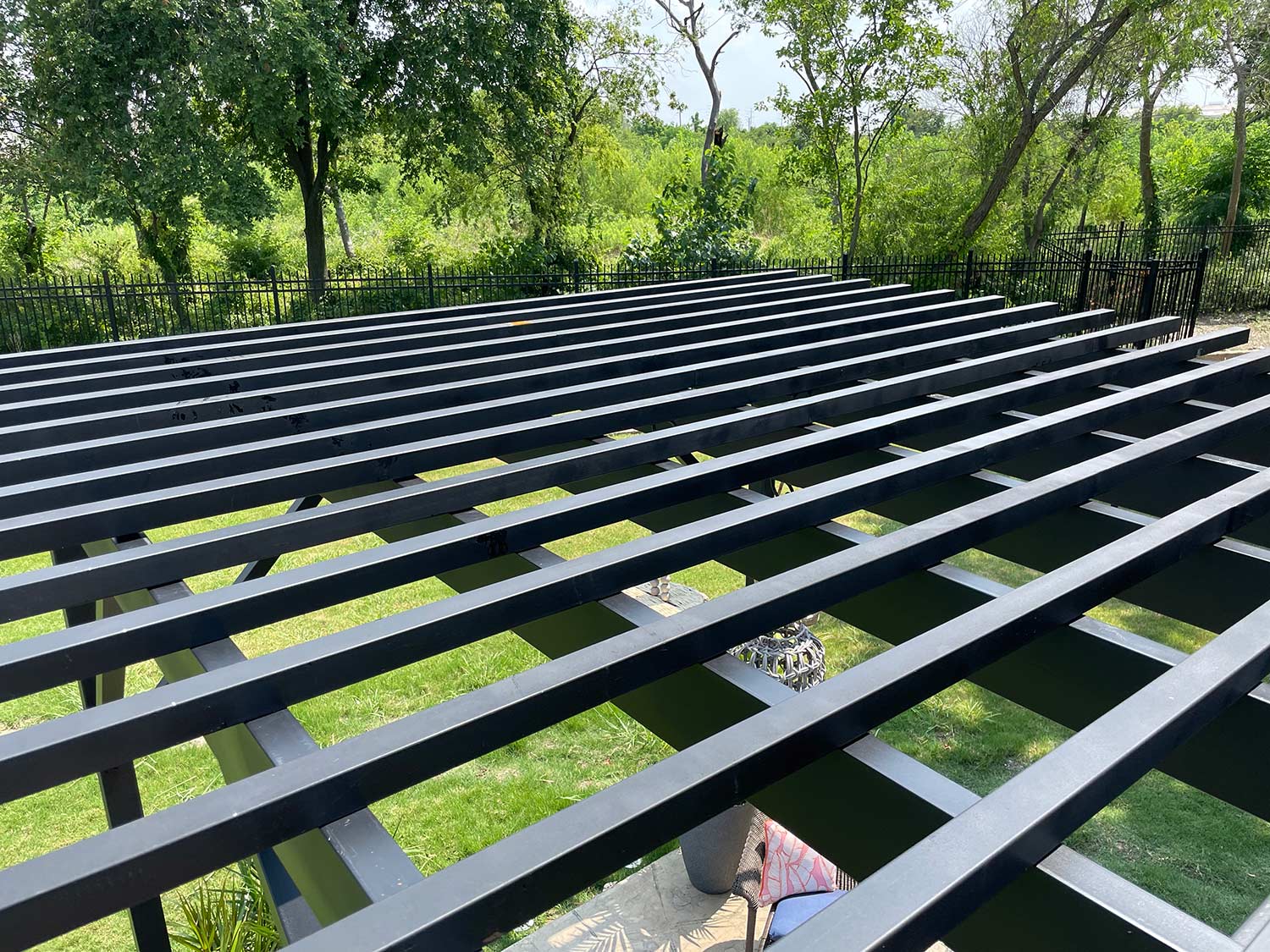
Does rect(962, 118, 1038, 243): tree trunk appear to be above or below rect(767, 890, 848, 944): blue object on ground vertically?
above

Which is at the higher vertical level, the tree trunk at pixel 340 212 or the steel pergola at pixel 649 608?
the tree trunk at pixel 340 212

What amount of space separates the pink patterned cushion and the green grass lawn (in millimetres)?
1466

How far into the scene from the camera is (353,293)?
1778cm

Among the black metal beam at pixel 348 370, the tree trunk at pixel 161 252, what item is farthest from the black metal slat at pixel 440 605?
the tree trunk at pixel 161 252

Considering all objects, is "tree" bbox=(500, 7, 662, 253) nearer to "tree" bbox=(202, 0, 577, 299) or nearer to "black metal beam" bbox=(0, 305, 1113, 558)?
"tree" bbox=(202, 0, 577, 299)

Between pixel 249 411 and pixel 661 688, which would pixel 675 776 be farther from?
pixel 249 411

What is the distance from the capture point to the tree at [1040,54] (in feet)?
56.4

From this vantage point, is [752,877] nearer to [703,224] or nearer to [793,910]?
[793,910]

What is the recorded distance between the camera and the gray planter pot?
4363 millimetres

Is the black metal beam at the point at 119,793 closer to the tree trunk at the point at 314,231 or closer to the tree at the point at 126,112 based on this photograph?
the tree at the point at 126,112

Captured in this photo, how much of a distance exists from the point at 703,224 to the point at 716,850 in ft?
47.4

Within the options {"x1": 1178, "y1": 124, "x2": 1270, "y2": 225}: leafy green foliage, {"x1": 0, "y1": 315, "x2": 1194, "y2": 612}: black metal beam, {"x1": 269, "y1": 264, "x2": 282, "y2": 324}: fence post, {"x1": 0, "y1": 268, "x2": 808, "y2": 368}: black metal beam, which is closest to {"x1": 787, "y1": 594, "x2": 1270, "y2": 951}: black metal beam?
{"x1": 0, "y1": 315, "x2": 1194, "y2": 612}: black metal beam

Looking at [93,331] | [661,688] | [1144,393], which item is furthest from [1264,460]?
[93,331]

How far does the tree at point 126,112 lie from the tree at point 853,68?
36.1 feet
